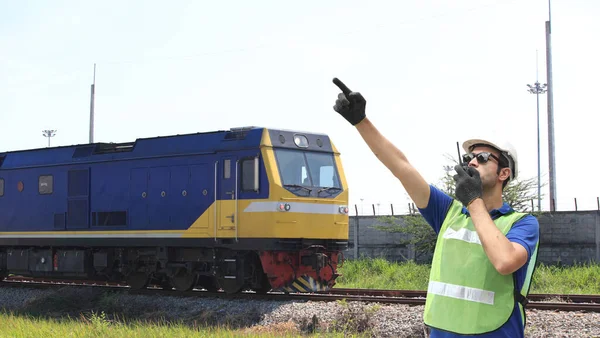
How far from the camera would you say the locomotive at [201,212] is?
14445 mm

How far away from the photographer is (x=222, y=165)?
588 inches

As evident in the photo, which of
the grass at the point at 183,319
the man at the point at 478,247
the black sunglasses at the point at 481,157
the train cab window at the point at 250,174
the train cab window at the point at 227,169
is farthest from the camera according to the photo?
the train cab window at the point at 227,169

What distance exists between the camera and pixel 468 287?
357cm

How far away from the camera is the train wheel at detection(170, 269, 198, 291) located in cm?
1595

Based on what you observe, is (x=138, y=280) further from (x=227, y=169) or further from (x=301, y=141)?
(x=301, y=141)

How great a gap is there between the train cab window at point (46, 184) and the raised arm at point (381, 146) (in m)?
15.8

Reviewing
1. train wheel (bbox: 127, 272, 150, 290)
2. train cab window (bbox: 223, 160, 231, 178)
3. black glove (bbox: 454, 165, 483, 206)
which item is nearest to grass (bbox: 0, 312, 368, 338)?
train cab window (bbox: 223, 160, 231, 178)

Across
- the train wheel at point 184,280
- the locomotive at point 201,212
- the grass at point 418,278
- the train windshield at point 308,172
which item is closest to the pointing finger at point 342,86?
the locomotive at point 201,212

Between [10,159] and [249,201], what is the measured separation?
28.4ft

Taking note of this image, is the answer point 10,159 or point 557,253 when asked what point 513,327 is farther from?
point 557,253

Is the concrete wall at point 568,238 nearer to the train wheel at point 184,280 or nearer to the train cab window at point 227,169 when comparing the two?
the train wheel at point 184,280

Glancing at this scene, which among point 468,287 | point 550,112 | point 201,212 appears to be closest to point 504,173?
point 468,287

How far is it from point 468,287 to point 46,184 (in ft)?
54.5

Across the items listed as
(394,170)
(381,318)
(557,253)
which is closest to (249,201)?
(381,318)
